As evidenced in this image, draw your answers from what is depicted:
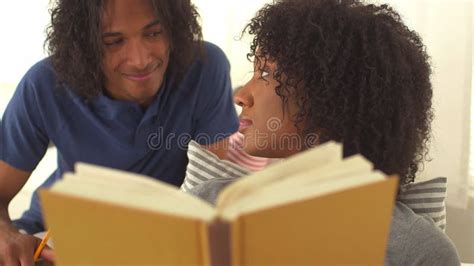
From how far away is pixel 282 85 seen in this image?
3.15 feet

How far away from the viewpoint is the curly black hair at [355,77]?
0.90 metres

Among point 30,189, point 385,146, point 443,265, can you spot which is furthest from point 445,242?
point 30,189

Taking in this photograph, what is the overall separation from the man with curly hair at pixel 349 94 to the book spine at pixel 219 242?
467mm

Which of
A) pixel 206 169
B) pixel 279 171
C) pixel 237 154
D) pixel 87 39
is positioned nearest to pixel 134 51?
pixel 87 39

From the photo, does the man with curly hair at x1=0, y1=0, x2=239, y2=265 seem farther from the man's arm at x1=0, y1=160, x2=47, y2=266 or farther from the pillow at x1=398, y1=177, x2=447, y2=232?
the pillow at x1=398, y1=177, x2=447, y2=232

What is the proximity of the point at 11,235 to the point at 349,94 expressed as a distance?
2.76 feet

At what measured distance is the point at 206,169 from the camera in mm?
1170

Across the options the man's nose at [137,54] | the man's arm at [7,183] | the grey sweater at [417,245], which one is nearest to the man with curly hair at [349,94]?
the grey sweater at [417,245]

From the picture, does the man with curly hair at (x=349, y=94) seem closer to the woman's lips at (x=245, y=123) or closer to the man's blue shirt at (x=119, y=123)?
the woman's lips at (x=245, y=123)

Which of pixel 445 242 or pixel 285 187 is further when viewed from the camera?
pixel 445 242

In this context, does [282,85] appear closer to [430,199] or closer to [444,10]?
[430,199]

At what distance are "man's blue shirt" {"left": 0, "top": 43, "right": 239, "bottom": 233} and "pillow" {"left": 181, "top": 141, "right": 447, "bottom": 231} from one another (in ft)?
0.53

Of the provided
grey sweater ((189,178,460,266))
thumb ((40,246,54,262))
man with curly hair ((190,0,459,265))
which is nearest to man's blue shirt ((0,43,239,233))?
thumb ((40,246,54,262))

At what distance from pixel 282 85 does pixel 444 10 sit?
2.65 feet
